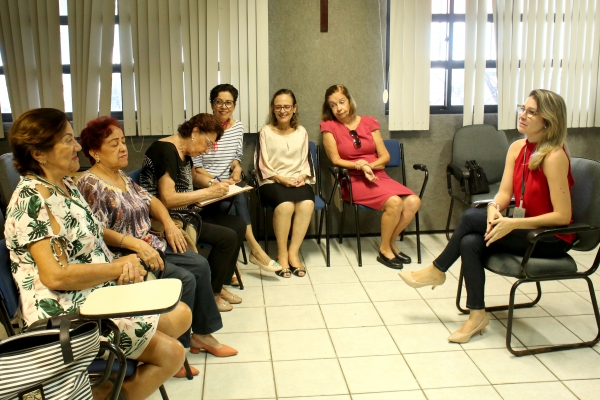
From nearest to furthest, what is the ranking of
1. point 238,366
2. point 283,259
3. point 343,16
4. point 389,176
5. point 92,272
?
point 92,272 → point 238,366 → point 283,259 → point 343,16 → point 389,176

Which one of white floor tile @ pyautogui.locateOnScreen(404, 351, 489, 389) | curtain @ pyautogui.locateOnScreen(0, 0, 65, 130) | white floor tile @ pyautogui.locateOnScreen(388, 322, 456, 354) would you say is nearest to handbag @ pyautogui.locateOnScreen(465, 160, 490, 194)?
white floor tile @ pyautogui.locateOnScreen(388, 322, 456, 354)

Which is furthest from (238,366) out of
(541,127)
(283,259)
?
(541,127)

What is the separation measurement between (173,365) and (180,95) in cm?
263

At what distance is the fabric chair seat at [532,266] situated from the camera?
2748mm

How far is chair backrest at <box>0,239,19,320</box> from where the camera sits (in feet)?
6.17

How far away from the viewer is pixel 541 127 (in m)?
2.86

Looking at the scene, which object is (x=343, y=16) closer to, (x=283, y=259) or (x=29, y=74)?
(x=283, y=259)

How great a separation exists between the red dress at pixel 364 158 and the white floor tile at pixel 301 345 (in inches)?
51.7

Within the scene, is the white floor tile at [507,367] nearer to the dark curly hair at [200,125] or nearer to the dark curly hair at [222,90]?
the dark curly hair at [200,125]

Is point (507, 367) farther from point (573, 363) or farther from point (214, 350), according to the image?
point (214, 350)

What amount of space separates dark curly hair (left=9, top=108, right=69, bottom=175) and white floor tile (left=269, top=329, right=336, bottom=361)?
4.69ft

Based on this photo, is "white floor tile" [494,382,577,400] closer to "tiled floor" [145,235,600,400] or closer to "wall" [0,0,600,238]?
"tiled floor" [145,235,600,400]

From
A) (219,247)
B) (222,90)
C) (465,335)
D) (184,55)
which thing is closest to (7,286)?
(219,247)

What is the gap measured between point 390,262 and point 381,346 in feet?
4.08
